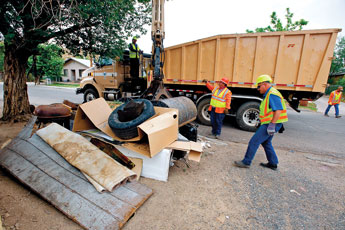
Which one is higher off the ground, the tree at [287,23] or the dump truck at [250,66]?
the tree at [287,23]

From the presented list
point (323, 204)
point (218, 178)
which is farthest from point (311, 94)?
point (218, 178)

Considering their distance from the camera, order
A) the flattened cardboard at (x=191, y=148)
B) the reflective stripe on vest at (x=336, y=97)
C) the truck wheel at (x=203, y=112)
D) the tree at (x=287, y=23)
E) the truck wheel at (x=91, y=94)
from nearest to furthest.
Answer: the flattened cardboard at (x=191, y=148), the truck wheel at (x=203, y=112), the truck wheel at (x=91, y=94), the reflective stripe on vest at (x=336, y=97), the tree at (x=287, y=23)

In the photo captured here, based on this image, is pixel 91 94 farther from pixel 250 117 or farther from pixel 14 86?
pixel 250 117

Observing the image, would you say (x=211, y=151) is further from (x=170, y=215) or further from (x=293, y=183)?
(x=170, y=215)

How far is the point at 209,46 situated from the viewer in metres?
5.57

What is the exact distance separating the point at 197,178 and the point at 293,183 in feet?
4.75

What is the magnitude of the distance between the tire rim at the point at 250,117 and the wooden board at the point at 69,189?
13.3 ft

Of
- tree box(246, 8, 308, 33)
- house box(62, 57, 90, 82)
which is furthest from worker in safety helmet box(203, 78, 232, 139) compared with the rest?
house box(62, 57, 90, 82)

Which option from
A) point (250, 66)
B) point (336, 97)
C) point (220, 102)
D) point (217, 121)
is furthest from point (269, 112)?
point (336, 97)

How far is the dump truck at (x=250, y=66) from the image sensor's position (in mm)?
4609

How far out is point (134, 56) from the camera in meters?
6.84

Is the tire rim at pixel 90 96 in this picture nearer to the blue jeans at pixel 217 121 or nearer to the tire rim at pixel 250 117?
the blue jeans at pixel 217 121

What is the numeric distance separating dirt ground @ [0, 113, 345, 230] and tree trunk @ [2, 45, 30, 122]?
2929 millimetres

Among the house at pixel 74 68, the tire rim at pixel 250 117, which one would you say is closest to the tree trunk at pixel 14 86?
the tire rim at pixel 250 117
